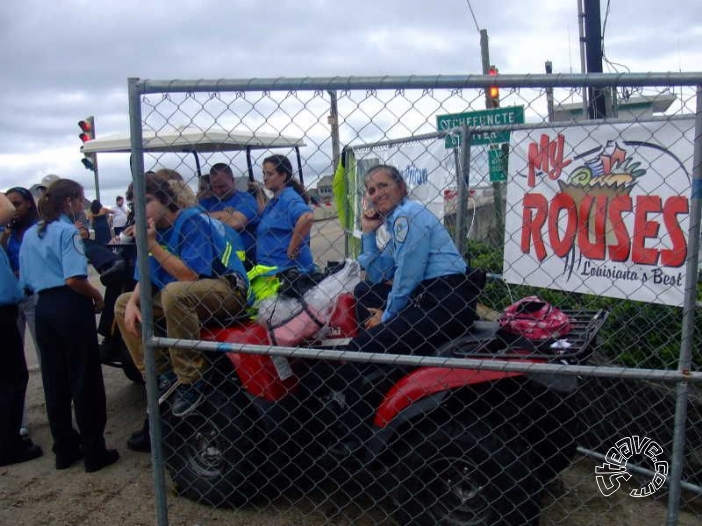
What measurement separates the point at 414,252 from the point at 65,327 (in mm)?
2472

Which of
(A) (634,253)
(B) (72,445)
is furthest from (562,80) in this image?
(B) (72,445)

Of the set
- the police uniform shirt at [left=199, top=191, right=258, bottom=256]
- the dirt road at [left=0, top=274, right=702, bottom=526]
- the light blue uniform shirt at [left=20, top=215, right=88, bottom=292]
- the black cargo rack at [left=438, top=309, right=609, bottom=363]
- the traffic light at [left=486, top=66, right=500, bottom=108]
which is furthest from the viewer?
the police uniform shirt at [left=199, top=191, right=258, bottom=256]

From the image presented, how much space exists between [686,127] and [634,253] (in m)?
0.57

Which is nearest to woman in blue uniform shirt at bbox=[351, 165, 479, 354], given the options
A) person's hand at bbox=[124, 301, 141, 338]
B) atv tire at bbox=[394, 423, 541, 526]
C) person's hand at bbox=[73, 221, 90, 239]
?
atv tire at bbox=[394, 423, 541, 526]

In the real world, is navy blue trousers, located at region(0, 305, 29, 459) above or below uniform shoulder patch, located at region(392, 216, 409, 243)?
below

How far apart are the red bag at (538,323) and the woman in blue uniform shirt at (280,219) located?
159 cm

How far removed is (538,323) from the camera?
10.8 ft

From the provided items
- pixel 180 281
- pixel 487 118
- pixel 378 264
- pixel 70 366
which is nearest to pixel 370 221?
pixel 378 264

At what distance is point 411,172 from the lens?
221 inches

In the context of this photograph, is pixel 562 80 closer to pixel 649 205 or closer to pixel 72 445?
pixel 649 205

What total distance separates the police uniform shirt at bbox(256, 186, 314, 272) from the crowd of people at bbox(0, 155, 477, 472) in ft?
0.03

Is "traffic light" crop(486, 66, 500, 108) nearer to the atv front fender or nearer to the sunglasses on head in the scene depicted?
the atv front fender

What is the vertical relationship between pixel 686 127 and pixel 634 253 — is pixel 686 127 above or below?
Answer: above

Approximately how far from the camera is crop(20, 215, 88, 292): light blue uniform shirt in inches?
168
